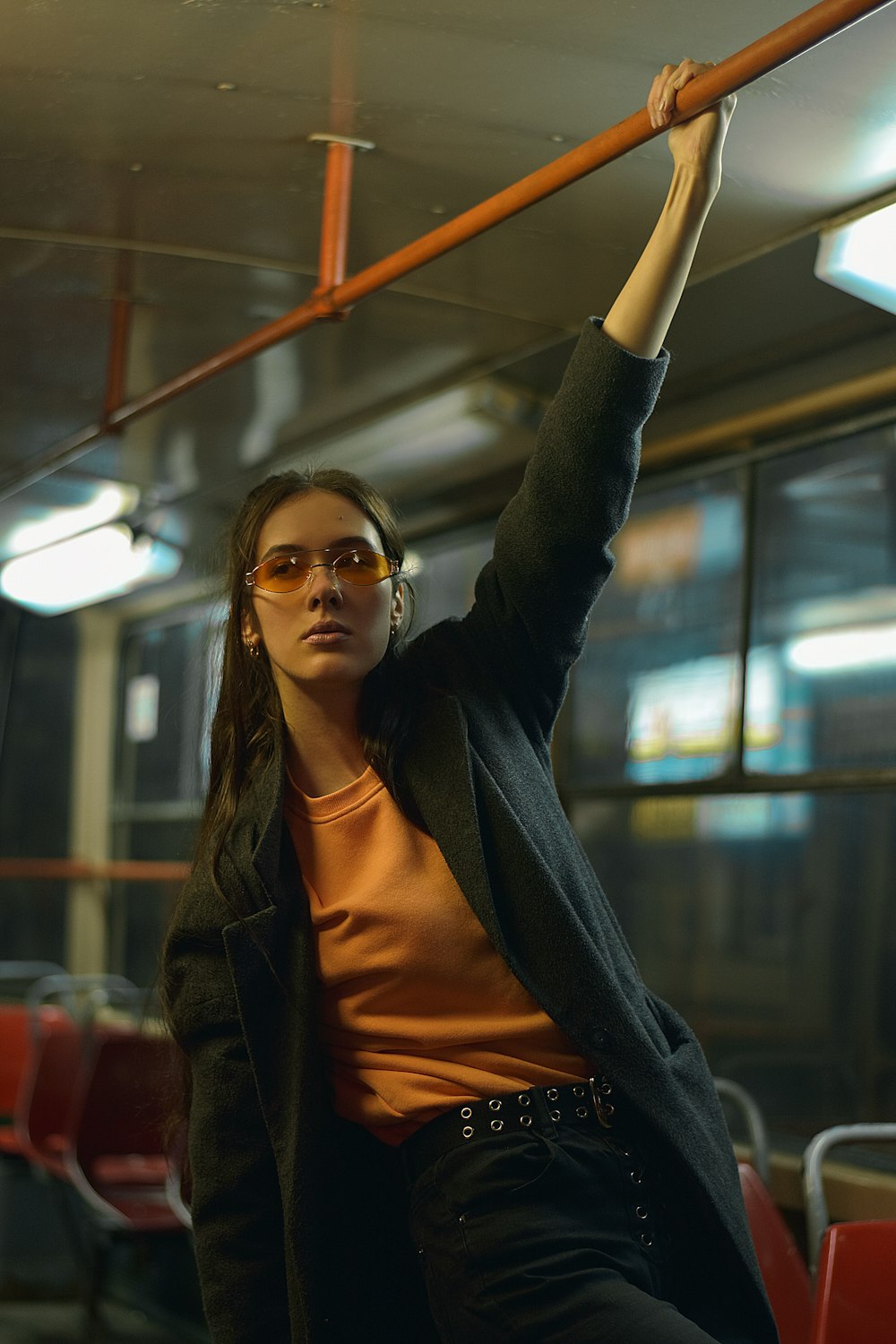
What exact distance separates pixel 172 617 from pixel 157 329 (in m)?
3.81

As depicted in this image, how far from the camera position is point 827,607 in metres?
3.79

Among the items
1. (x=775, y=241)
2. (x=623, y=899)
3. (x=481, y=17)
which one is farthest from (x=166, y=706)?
A: (x=481, y=17)

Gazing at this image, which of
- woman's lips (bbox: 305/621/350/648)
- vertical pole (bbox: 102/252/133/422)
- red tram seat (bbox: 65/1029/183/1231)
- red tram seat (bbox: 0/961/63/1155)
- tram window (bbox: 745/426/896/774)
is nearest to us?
woman's lips (bbox: 305/621/350/648)

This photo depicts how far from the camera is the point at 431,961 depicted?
1580mm

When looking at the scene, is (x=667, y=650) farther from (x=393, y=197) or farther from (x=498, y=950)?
(x=498, y=950)

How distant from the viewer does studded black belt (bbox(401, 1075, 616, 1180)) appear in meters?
1.52

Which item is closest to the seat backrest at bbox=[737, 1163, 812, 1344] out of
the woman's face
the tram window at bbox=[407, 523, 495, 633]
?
the woman's face

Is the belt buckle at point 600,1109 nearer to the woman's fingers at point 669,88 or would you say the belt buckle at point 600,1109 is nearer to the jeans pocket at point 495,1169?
the jeans pocket at point 495,1169

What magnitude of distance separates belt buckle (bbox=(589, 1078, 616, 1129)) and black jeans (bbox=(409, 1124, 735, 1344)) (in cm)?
1

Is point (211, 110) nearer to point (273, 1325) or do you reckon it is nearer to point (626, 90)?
point (626, 90)

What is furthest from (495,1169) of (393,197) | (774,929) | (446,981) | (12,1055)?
(12,1055)

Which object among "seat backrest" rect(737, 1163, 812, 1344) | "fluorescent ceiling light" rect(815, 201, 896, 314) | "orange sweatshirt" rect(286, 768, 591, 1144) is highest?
"fluorescent ceiling light" rect(815, 201, 896, 314)

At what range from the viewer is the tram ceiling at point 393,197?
2.13 m

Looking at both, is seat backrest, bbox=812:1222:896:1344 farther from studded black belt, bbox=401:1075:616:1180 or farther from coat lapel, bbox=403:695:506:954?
coat lapel, bbox=403:695:506:954
